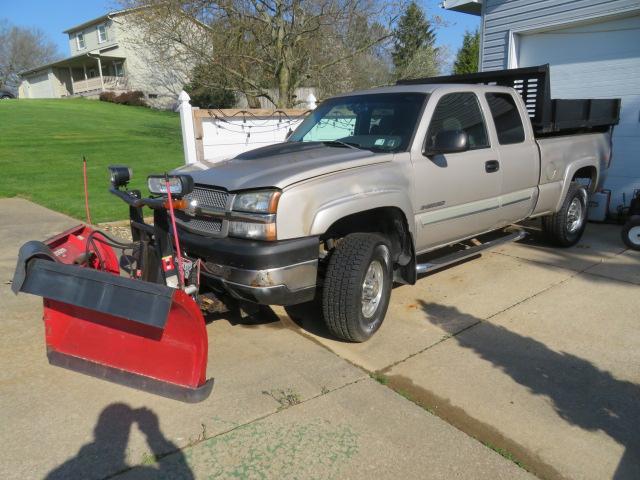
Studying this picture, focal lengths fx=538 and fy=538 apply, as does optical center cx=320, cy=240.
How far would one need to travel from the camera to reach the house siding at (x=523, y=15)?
323 inches

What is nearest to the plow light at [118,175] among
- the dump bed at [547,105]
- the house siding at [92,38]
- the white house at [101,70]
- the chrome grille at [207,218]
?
the chrome grille at [207,218]

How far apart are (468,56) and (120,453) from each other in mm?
33962

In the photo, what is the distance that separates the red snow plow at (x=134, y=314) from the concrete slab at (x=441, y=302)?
1.25 meters

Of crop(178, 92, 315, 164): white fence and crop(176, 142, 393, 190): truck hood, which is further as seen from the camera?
crop(178, 92, 315, 164): white fence

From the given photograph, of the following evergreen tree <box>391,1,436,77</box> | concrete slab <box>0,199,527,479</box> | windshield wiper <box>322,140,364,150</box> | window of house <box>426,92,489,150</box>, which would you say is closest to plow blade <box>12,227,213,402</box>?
concrete slab <box>0,199,527,479</box>

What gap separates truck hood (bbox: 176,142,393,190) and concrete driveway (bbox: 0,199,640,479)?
125cm

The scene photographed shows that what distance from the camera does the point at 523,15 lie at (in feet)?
30.5

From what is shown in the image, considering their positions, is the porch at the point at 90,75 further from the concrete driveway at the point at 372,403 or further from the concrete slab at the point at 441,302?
the concrete driveway at the point at 372,403

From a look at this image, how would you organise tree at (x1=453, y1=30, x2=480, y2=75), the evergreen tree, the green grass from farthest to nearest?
1. tree at (x1=453, y1=30, x2=480, y2=75)
2. the evergreen tree
3. the green grass

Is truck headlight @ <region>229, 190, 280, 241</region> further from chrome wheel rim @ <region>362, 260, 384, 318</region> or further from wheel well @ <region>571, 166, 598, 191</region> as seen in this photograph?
wheel well @ <region>571, 166, 598, 191</region>

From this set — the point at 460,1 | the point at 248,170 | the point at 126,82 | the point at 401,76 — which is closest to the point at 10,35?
the point at 126,82

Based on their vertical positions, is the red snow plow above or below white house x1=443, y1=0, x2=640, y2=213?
below

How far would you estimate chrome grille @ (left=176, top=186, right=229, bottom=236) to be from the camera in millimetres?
3686

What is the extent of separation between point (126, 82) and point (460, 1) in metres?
37.9
